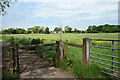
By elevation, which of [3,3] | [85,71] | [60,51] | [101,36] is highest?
[3,3]

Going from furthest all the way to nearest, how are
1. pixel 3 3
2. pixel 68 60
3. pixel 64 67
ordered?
1. pixel 3 3
2. pixel 68 60
3. pixel 64 67

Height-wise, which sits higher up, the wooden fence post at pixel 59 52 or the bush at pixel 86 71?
the wooden fence post at pixel 59 52

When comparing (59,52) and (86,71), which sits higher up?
(59,52)

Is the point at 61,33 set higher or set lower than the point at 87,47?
higher

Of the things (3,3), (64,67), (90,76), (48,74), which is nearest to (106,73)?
(90,76)

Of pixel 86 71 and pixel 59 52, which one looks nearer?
pixel 86 71

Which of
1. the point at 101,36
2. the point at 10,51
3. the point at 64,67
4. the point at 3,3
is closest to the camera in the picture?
the point at 10,51

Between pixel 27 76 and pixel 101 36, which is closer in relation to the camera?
pixel 27 76

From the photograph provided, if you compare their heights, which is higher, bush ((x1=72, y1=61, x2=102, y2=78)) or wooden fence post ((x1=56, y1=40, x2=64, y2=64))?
wooden fence post ((x1=56, y1=40, x2=64, y2=64))

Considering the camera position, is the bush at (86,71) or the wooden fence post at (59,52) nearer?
the bush at (86,71)

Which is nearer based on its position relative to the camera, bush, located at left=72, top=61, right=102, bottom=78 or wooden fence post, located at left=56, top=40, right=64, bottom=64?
bush, located at left=72, top=61, right=102, bottom=78

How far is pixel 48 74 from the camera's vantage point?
13.6ft

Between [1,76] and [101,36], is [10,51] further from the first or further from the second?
[101,36]

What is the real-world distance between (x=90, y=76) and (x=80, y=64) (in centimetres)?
69
